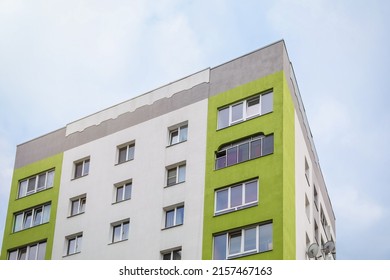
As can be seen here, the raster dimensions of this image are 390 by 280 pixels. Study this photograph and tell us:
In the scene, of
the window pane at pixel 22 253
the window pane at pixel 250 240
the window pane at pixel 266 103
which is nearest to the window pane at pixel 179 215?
the window pane at pixel 250 240

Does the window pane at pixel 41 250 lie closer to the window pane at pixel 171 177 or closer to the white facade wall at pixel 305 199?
the window pane at pixel 171 177

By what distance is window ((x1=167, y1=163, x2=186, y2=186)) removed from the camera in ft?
153

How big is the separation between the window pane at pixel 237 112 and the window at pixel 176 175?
3811 millimetres

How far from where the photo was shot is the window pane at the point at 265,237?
136ft

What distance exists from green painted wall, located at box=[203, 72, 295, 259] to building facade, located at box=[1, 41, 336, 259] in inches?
2.3

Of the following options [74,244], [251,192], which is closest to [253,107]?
[251,192]

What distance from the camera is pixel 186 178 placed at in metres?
46.2

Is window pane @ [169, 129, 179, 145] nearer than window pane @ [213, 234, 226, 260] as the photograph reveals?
No

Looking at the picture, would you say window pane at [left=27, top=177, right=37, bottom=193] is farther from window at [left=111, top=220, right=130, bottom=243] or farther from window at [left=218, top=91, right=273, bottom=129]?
window at [left=218, top=91, right=273, bottom=129]

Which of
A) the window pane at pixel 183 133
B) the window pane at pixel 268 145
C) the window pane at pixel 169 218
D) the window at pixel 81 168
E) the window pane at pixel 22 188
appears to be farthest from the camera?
the window pane at pixel 22 188

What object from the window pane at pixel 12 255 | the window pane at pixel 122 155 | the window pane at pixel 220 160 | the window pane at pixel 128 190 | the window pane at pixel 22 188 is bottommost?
the window pane at pixel 12 255

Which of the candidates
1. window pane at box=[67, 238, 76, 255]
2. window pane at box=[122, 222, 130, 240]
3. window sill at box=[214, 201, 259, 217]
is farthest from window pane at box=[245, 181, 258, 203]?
window pane at box=[67, 238, 76, 255]
